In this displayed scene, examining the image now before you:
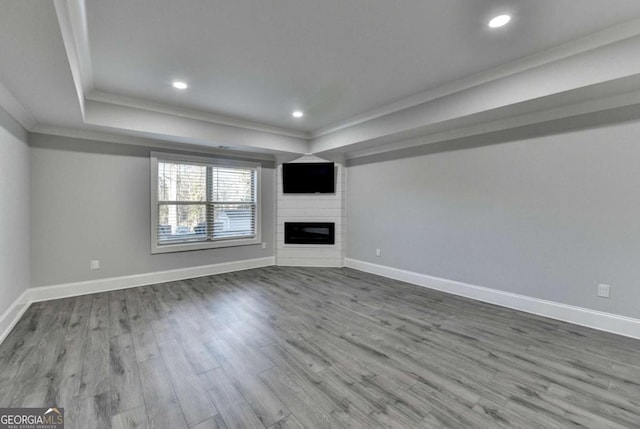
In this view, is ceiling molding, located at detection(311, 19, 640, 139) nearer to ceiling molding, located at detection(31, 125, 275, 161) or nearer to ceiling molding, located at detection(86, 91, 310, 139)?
ceiling molding, located at detection(86, 91, 310, 139)

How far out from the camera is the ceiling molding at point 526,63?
225 centimetres

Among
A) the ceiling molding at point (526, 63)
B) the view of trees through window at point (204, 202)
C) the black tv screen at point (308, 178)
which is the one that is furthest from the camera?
the black tv screen at point (308, 178)

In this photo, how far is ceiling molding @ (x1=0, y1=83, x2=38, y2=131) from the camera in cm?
257

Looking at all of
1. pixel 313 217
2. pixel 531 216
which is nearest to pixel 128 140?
pixel 313 217

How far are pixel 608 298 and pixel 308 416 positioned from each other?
3342 millimetres

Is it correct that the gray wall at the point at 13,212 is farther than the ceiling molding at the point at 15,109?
Yes

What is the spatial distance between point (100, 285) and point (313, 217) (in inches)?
146

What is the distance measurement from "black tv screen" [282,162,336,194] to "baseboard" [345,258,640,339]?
6.98 ft

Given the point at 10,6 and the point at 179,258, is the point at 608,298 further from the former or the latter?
the point at 179,258

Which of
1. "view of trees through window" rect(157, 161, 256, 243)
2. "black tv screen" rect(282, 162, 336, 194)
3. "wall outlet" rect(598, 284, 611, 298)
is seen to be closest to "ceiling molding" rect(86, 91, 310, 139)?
"black tv screen" rect(282, 162, 336, 194)

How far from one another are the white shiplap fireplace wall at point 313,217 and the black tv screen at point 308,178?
112 millimetres

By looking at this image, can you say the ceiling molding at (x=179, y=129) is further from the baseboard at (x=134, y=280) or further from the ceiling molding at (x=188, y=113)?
the baseboard at (x=134, y=280)

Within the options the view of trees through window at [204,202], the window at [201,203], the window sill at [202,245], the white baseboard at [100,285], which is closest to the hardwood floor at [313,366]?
the white baseboard at [100,285]

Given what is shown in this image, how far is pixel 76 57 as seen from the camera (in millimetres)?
2400
